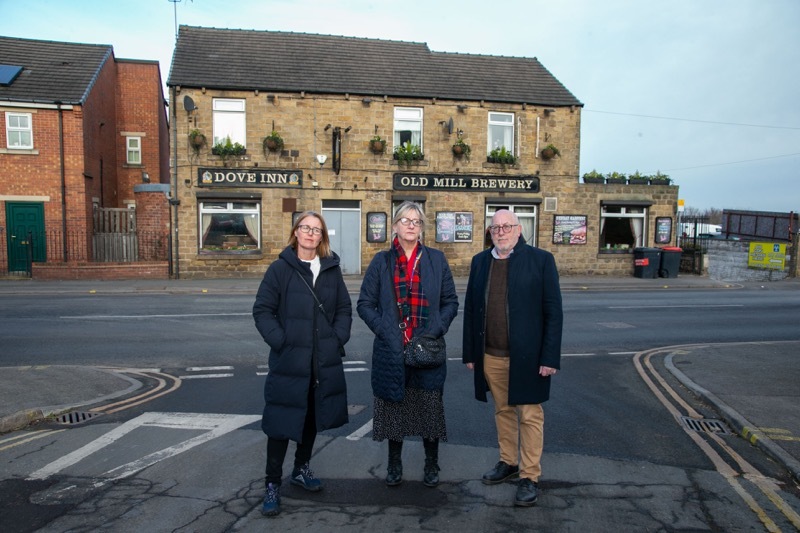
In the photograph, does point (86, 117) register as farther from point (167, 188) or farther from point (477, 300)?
point (477, 300)

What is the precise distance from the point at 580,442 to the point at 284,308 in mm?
3049

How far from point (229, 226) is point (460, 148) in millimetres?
8782

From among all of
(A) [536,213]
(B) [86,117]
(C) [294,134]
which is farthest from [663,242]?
(B) [86,117]

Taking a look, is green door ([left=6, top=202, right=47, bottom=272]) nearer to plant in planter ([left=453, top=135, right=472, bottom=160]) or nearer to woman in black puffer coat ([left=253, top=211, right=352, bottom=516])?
plant in planter ([left=453, top=135, right=472, bottom=160])

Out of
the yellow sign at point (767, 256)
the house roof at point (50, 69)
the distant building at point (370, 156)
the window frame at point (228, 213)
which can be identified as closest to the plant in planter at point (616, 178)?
the distant building at point (370, 156)

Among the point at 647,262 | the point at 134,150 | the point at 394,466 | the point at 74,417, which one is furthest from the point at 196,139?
the point at 394,466

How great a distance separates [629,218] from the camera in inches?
966

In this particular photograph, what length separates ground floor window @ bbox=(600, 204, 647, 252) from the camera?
24266mm

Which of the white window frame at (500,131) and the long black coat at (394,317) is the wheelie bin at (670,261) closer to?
the white window frame at (500,131)

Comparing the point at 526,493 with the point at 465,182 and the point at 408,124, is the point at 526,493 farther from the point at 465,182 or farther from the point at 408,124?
the point at 408,124

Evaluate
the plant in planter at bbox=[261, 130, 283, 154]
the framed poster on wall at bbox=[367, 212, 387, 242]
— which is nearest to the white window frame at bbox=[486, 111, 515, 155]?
the framed poster on wall at bbox=[367, 212, 387, 242]

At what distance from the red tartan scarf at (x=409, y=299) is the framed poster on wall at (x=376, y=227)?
17.8 m

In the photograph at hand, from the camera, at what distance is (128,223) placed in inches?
896

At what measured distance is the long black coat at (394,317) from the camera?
4211 mm
